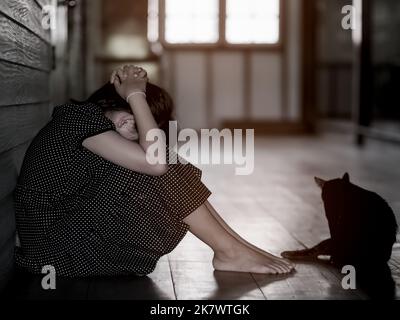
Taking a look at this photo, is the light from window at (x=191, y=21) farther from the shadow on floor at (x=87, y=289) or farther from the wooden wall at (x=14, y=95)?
the shadow on floor at (x=87, y=289)

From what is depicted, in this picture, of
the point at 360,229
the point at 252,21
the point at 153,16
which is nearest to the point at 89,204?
the point at 360,229

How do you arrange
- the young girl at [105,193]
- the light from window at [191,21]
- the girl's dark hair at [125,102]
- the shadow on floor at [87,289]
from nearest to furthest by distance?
the shadow on floor at [87,289] < the young girl at [105,193] < the girl's dark hair at [125,102] < the light from window at [191,21]

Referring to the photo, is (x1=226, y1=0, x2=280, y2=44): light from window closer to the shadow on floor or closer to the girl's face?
the girl's face

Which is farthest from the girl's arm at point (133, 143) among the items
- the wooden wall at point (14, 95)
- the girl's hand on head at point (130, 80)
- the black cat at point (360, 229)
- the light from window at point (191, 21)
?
the light from window at point (191, 21)

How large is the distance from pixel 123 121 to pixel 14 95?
342 millimetres

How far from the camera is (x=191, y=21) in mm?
10148

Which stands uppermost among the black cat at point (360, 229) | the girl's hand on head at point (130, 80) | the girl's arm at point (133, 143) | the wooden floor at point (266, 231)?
the girl's hand on head at point (130, 80)

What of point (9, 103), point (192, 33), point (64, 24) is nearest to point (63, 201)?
point (9, 103)

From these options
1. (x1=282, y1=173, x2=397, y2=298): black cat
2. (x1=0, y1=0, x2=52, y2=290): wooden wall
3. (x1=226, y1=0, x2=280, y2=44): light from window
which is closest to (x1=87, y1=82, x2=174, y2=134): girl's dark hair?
(x1=0, y1=0, x2=52, y2=290): wooden wall

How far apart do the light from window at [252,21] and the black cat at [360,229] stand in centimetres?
785

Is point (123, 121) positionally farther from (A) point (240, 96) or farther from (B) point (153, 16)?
(A) point (240, 96)

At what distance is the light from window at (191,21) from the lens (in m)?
10.1

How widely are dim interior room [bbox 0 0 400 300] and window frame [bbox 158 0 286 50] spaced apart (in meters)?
0.01
